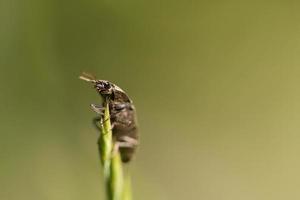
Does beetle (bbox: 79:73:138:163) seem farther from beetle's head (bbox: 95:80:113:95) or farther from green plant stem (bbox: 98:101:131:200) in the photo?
green plant stem (bbox: 98:101:131:200)

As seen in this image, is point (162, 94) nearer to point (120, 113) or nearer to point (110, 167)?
point (120, 113)

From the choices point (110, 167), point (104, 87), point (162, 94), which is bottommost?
point (110, 167)

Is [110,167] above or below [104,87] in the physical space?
below

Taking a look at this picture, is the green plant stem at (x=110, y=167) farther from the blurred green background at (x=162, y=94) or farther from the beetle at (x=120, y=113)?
the blurred green background at (x=162, y=94)

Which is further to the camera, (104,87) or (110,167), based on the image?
(104,87)

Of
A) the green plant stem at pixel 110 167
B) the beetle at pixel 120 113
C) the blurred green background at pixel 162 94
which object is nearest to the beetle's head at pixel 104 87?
the beetle at pixel 120 113

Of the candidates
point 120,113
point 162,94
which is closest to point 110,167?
point 120,113

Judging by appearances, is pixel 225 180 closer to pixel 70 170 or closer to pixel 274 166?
pixel 274 166

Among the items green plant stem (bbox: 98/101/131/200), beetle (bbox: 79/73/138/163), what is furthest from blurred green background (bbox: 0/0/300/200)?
green plant stem (bbox: 98/101/131/200)
